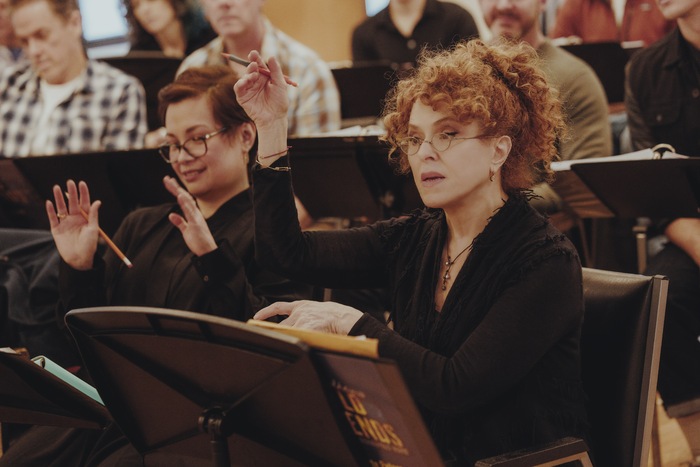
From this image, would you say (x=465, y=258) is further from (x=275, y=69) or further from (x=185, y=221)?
(x=185, y=221)

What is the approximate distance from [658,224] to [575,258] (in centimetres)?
139

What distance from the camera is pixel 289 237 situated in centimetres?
188

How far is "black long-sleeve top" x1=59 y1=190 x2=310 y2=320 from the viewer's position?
2.14 m

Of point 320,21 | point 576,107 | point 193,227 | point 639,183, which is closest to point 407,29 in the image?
point 320,21

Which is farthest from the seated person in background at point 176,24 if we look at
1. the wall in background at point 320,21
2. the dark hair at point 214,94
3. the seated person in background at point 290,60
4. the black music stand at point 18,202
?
the dark hair at point 214,94

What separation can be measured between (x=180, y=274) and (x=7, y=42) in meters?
4.15

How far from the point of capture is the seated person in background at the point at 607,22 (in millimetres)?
4762

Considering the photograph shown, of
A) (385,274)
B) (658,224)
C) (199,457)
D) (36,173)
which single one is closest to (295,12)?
(36,173)

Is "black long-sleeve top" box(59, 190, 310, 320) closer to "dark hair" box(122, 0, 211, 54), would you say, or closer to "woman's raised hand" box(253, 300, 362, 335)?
"woman's raised hand" box(253, 300, 362, 335)

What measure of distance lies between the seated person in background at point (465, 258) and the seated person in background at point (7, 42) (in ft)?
14.3

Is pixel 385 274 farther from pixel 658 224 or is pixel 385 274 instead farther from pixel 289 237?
pixel 658 224

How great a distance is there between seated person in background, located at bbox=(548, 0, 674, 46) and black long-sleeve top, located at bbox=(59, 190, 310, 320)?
3126mm

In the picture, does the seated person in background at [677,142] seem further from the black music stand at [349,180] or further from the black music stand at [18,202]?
the black music stand at [18,202]

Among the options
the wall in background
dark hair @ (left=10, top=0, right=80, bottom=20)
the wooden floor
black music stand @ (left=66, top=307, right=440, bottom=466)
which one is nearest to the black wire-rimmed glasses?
black music stand @ (left=66, top=307, right=440, bottom=466)
